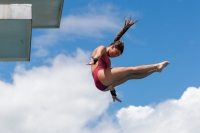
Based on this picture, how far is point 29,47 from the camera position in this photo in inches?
364

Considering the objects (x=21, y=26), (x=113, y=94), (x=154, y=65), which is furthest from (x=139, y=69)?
(x=21, y=26)

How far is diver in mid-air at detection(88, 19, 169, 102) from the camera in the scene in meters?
6.75

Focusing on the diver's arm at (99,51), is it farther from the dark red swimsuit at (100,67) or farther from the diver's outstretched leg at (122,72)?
the diver's outstretched leg at (122,72)

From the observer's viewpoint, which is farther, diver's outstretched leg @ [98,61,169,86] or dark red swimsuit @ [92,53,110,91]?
dark red swimsuit @ [92,53,110,91]

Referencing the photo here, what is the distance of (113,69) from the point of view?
682 cm

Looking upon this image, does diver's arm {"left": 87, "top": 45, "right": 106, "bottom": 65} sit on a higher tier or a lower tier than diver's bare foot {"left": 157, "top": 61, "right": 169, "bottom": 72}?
higher

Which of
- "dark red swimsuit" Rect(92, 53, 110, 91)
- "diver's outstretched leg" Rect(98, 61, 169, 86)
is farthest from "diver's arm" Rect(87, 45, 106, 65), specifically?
"diver's outstretched leg" Rect(98, 61, 169, 86)

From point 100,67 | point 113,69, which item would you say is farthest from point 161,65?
point 100,67

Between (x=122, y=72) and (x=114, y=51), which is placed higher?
(x=114, y=51)

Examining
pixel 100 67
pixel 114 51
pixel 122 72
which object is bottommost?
pixel 122 72

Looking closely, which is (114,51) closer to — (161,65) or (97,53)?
(97,53)

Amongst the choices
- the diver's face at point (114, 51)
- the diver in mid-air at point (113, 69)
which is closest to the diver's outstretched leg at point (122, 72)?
the diver in mid-air at point (113, 69)

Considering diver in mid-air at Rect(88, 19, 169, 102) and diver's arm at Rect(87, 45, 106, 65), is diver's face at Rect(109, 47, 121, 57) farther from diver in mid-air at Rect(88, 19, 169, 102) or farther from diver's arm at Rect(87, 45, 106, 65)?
diver's arm at Rect(87, 45, 106, 65)

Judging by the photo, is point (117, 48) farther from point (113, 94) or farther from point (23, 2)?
point (23, 2)
